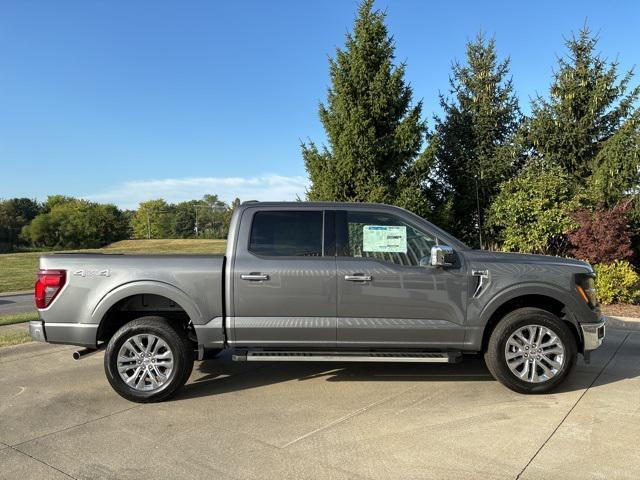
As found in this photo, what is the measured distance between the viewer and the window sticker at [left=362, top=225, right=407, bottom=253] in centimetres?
494

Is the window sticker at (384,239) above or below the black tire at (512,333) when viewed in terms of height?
above

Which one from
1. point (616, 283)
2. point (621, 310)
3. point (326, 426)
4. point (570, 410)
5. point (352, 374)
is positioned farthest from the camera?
point (616, 283)

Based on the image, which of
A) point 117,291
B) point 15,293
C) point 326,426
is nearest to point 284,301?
point 326,426

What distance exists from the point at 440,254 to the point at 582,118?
37.7 feet

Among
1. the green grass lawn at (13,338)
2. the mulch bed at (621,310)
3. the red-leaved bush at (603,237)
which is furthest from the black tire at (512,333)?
the red-leaved bush at (603,237)

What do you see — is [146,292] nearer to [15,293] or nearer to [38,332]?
[38,332]

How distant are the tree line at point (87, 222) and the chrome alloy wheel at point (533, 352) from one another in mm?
57088

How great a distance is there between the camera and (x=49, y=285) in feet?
15.7

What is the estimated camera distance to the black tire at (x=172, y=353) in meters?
4.73

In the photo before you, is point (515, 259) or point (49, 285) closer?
point (49, 285)

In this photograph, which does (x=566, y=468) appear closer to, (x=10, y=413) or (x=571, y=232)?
(x=10, y=413)

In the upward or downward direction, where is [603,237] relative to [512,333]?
upward

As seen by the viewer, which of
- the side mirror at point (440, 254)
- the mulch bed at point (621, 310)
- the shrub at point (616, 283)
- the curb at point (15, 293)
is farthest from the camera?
the curb at point (15, 293)

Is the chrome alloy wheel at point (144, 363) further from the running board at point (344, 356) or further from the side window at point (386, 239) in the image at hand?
the side window at point (386, 239)
